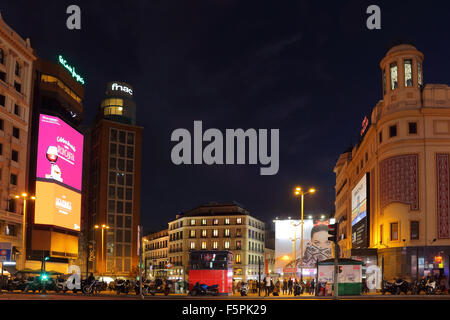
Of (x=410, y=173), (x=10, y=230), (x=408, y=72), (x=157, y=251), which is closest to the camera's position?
(x=410, y=173)

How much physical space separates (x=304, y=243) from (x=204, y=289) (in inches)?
3301

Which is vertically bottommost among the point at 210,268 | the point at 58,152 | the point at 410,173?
the point at 210,268

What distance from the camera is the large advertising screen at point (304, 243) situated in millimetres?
115938

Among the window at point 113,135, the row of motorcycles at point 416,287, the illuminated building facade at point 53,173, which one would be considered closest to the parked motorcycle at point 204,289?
the row of motorcycles at point 416,287

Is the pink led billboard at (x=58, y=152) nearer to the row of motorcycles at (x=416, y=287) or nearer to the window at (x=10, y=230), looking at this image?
the window at (x=10, y=230)

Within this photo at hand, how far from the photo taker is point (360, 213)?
69.0 meters

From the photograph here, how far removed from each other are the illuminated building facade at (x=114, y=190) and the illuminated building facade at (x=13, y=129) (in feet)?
182

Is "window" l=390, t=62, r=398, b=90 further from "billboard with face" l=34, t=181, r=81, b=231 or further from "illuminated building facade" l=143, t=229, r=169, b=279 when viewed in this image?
"illuminated building facade" l=143, t=229, r=169, b=279

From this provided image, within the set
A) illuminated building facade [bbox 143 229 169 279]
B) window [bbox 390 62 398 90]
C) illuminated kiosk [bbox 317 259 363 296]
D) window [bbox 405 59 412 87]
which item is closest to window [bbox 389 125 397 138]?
window [bbox 390 62 398 90]

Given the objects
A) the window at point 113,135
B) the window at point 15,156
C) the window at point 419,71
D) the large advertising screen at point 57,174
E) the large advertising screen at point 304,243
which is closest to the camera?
the window at point 419,71

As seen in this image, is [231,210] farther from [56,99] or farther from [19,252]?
[19,252]

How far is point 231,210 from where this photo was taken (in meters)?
149

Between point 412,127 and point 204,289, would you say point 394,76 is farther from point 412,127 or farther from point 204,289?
point 204,289

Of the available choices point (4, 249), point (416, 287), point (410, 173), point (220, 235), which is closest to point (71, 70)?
point (220, 235)
